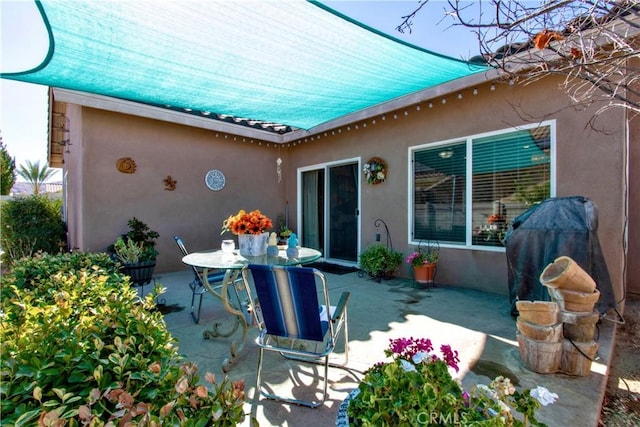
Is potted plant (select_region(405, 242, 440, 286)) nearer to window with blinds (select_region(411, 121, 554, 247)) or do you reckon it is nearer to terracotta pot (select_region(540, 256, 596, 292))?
window with blinds (select_region(411, 121, 554, 247))

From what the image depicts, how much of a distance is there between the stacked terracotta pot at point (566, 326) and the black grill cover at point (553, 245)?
0.94m

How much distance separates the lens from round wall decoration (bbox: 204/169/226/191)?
659 centimetres

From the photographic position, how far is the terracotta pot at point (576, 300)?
2.27 m

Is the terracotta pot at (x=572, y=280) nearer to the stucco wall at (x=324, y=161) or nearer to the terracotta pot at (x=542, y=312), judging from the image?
the terracotta pot at (x=542, y=312)

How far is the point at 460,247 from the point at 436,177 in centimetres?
121

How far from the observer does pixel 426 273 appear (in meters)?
4.79

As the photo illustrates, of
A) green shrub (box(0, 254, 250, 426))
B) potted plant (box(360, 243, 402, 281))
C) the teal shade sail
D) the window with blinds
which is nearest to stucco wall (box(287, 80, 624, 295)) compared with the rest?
the window with blinds

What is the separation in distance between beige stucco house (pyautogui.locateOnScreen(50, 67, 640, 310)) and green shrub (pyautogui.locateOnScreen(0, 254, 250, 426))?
14.9 ft

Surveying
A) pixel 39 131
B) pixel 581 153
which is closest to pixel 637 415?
pixel 581 153

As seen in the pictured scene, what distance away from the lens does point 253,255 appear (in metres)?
3.09

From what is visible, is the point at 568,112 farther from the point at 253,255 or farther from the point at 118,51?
the point at 118,51

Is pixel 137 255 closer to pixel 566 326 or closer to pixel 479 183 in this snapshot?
pixel 566 326

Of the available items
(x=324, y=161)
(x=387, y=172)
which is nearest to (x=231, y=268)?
(x=387, y=172)

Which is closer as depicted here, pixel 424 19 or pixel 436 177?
pixel 424 19
